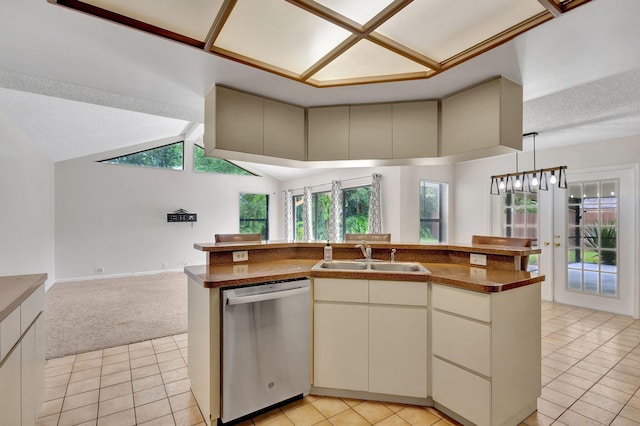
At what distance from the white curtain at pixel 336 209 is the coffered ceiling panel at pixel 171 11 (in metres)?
4.85

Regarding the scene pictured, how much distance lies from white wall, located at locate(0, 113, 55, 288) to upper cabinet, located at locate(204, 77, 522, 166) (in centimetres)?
281

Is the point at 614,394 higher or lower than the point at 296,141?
lower

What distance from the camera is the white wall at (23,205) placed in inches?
136

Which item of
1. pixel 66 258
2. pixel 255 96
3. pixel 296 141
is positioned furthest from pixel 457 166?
pixel 66 258

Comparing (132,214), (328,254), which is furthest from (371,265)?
(132,214)

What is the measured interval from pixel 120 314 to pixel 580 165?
677 centimetres

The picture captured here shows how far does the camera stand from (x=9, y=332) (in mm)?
1351

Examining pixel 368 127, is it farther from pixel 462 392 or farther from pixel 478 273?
pixel 462 392

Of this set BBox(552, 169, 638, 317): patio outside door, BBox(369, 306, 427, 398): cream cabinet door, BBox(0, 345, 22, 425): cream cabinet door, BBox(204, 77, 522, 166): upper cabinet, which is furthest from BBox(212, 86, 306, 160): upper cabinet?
BBox(552, 169, 638, 317): patio outside door

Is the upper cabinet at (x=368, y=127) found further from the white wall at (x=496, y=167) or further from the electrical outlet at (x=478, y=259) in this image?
the white wall at (x=496, y=167)

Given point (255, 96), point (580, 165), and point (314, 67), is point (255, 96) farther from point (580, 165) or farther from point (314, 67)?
point (580, 165)

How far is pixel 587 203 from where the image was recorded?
4.43 metres

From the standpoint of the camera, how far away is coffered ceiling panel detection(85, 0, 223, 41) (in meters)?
1.52

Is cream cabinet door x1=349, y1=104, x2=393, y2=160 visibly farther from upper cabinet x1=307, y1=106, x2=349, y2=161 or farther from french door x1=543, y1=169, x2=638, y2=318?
french door x1=543, y1=169, x2=638, y2=318
